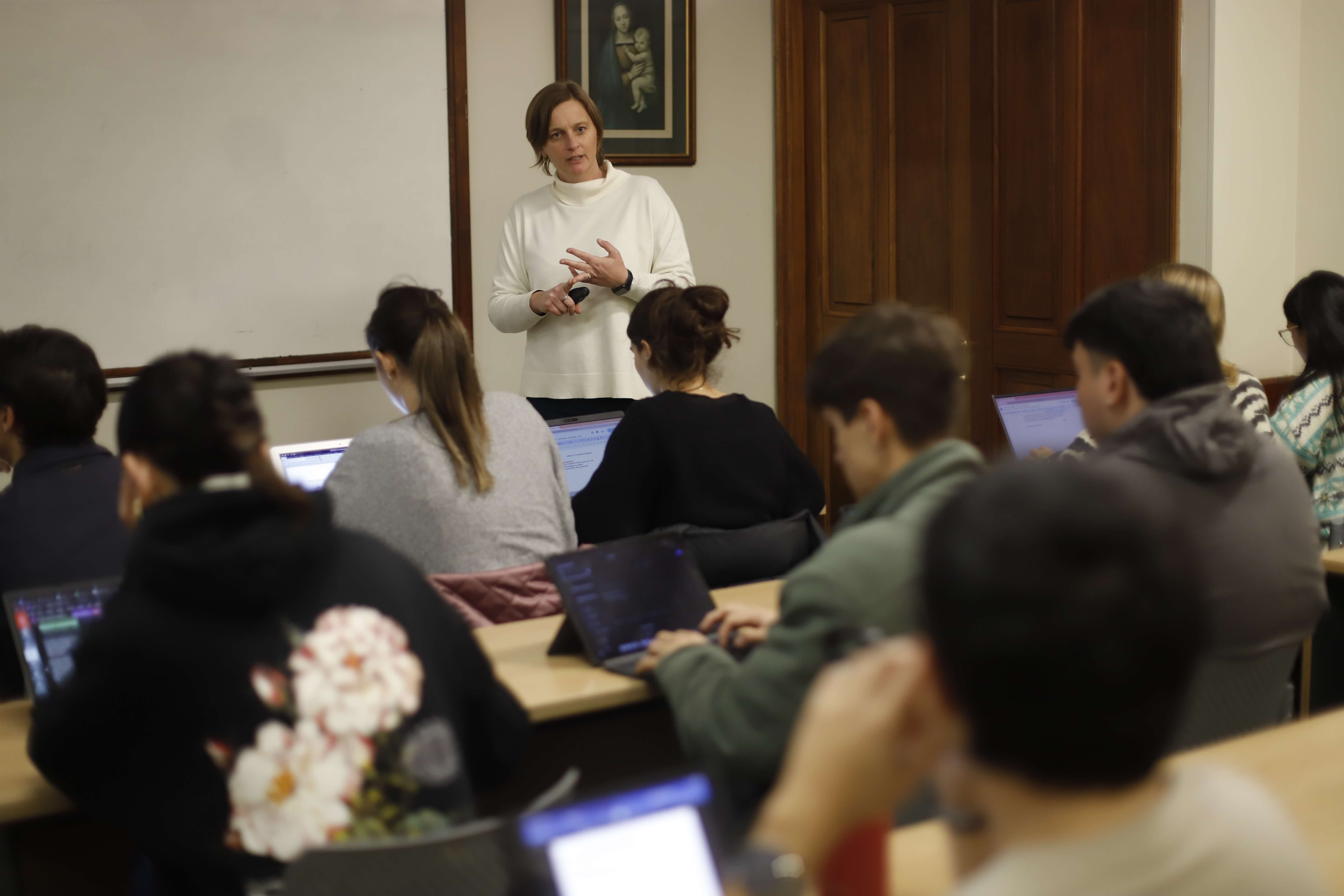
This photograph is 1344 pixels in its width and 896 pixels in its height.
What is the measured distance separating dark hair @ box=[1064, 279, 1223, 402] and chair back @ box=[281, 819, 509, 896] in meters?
1.29

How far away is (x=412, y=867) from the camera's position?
1178mm

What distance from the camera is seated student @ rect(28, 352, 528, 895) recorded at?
129cm

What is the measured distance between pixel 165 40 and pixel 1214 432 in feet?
11.1

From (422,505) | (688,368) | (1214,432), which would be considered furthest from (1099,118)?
(422,505)

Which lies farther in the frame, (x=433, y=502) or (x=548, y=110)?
(x=548, y=110)

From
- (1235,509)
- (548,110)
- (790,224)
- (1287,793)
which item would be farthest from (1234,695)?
(790,224)

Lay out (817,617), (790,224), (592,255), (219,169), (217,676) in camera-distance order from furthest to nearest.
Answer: (790,224) < (219,169) < (592,255) < (817,617) < (217,676)

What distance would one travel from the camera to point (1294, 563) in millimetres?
1916

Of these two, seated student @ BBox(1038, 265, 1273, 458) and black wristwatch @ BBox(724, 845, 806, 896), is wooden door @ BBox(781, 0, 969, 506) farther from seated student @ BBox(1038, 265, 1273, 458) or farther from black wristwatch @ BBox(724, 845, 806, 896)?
black wristwatch @ BBox(724, 845, 806, 896)

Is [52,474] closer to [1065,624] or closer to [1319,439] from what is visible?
[1065,624]

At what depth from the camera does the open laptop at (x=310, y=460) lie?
8.95 feet

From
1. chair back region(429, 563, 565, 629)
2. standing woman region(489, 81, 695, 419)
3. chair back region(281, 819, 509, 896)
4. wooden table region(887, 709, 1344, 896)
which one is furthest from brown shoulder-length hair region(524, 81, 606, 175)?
chair back region(281, 819, 509, 896)

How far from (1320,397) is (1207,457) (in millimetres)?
1874

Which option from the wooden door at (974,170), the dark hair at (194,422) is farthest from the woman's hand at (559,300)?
the dark hair at (194,422)
